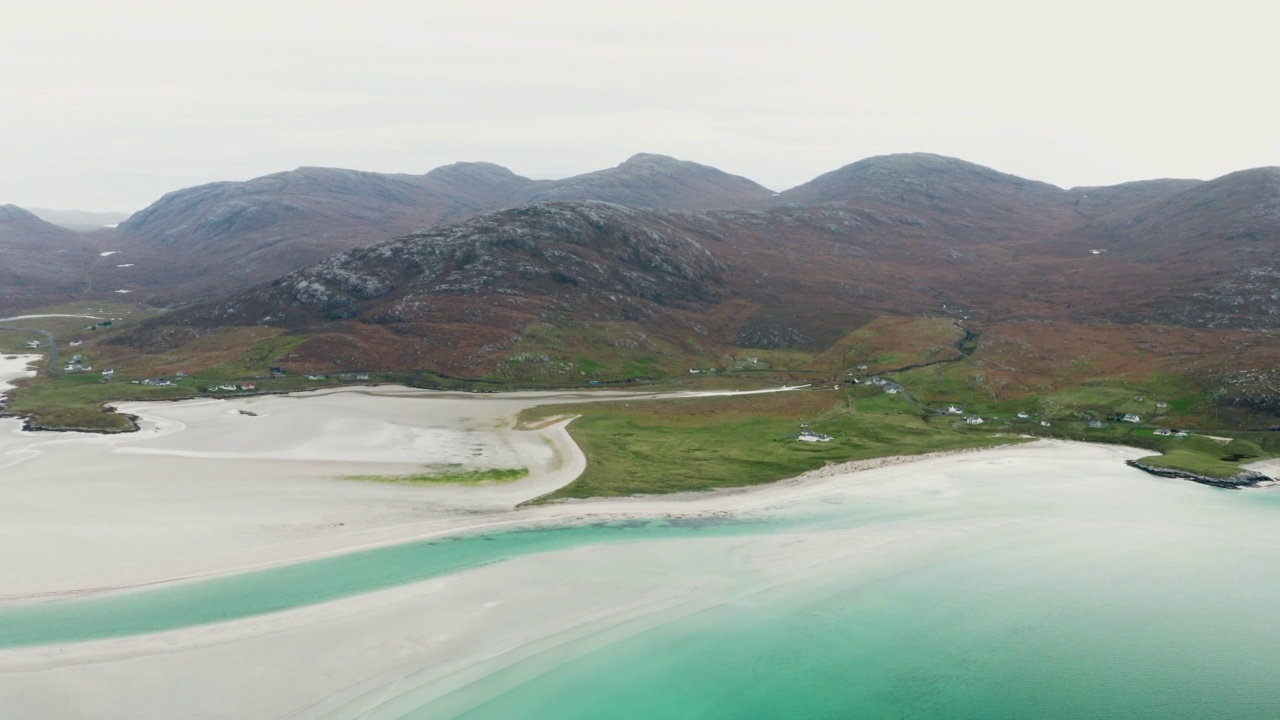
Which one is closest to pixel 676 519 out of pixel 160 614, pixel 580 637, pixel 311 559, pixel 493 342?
pixel 580 637

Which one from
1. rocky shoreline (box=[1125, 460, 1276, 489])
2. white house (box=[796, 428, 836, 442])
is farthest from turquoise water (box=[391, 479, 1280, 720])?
white house (box=[796, 428, 836, 442])

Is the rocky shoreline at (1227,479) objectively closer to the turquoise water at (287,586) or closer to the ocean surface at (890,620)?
the ocean surface at (890,620)

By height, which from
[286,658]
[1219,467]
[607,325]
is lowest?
[286,658]

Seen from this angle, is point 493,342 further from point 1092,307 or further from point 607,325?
point 1092,307

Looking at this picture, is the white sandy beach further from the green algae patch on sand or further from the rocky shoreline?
the rocky shoreline

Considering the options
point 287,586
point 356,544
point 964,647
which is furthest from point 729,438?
point 287,586
